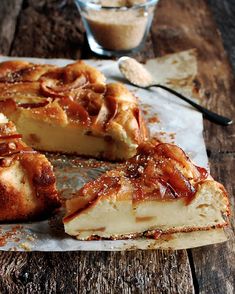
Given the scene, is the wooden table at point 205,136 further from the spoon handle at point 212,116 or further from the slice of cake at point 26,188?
the slice of cake at point 26,188

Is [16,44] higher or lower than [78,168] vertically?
lower

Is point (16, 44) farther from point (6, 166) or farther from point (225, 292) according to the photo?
point (225, 292)

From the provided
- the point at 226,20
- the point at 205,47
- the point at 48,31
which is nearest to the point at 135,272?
the point at 205,47

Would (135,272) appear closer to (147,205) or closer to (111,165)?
(147,205)

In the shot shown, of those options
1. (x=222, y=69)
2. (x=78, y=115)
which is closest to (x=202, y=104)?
(x=222, y=69)

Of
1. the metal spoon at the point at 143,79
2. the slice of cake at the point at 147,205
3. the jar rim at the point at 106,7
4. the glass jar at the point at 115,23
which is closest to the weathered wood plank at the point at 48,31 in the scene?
the glass jar at the point at 115,23
